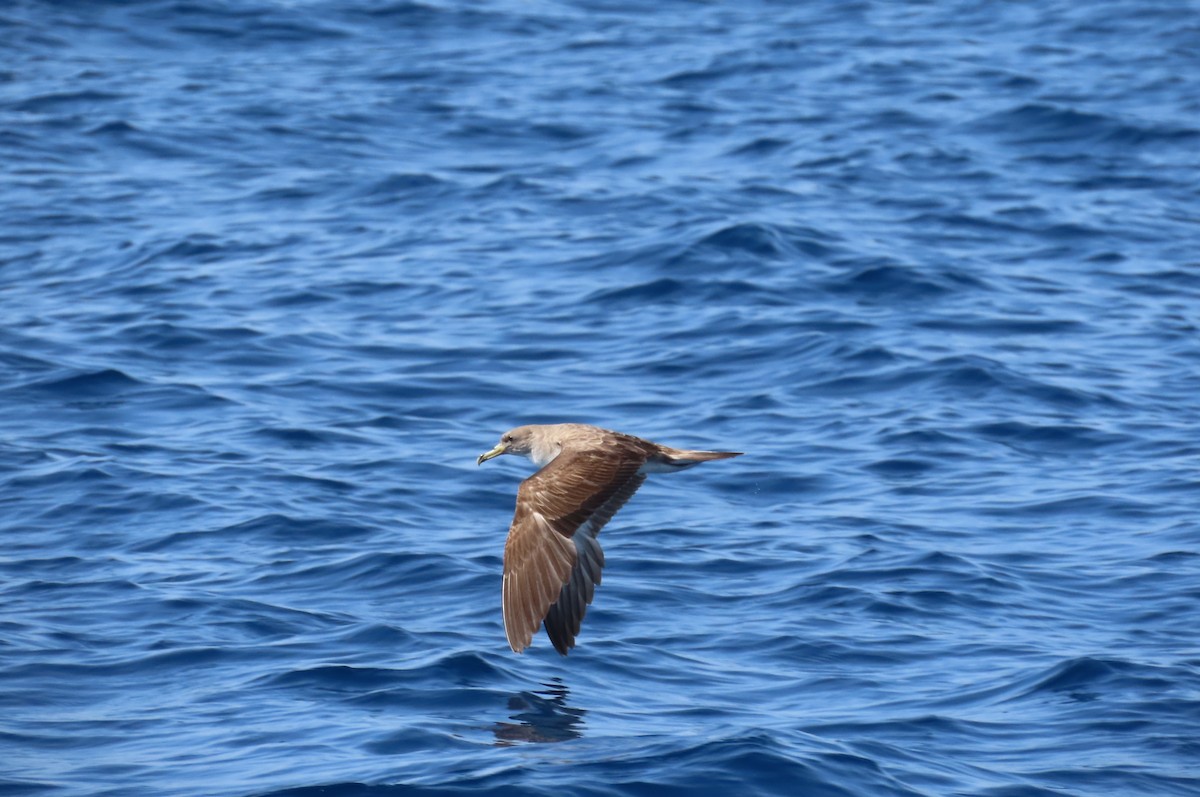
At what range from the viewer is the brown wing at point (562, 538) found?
7.29 metres

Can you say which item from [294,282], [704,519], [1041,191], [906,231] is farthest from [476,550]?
[1041,191]

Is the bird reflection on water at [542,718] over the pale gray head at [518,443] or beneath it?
beneath

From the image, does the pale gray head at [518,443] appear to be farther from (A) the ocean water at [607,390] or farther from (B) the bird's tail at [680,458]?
(B) the bird's tail at [680,458]

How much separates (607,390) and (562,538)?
4.03m

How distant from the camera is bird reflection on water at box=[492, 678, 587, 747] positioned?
6.79 meters

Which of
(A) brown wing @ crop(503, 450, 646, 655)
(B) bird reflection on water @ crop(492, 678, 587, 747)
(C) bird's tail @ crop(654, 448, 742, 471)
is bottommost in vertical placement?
(B) bird reflection on water @ crop(492, 678, 587, 747)

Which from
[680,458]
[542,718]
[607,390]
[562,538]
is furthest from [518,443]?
[607,390]

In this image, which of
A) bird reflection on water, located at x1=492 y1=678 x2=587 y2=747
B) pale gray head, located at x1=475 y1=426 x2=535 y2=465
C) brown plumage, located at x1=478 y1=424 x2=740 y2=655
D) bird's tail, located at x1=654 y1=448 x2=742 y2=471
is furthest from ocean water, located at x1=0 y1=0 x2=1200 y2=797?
bird's tail, located at x1=654 y1=448 x2=742 y2=471

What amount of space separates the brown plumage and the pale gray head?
0.66 m

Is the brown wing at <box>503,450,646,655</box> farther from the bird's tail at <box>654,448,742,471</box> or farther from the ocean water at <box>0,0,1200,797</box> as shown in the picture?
the ocean water at <box>0,0,1200,797</box>

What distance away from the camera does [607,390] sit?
1142 centimetres

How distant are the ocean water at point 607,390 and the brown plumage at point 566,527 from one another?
1.21 ft

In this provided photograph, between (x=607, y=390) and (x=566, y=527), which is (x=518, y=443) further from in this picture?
(x=607, y=390)

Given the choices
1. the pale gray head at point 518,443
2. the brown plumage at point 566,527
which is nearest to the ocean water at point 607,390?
the brown plumage at point 566,527
